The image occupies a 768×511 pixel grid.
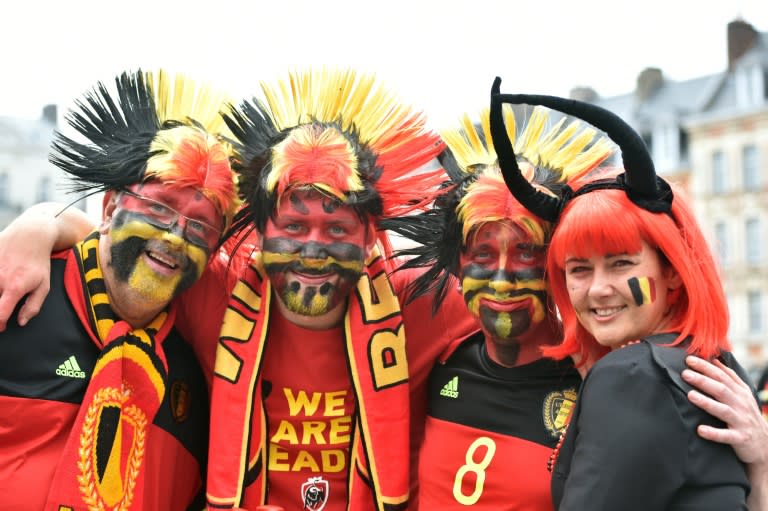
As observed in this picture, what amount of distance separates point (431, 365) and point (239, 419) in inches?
30.9

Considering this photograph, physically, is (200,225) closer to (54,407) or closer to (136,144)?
(136,144)

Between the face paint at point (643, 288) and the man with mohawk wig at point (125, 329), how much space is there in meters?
1.64

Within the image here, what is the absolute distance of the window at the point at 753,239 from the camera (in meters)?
26.9

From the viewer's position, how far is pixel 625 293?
2529 millimetres

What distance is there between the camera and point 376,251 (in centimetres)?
354

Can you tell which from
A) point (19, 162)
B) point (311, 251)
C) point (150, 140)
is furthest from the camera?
point (19, 162)

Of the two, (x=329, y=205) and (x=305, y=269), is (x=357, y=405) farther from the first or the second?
(x=329, y=205)

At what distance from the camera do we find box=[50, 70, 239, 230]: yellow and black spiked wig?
3307mm

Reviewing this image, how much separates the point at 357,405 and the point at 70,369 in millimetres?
1070

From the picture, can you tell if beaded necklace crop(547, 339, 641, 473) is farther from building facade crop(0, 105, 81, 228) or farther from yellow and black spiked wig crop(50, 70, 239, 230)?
building facade crop(0, 105, 81, 228)

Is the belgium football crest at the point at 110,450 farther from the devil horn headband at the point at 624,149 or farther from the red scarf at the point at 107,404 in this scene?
the devil horn headband at the point at 624,149

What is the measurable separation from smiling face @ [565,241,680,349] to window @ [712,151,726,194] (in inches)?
1062

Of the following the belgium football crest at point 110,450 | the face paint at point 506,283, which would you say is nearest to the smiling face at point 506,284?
the face paint at point 506,283

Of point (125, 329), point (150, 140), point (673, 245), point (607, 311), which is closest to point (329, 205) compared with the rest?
point (150, 140)
